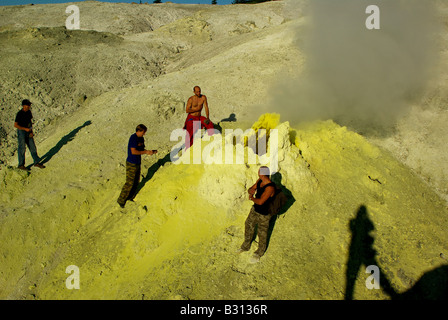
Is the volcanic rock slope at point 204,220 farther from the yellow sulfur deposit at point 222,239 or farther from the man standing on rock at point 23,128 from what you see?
the man standing on rock at point 23,128

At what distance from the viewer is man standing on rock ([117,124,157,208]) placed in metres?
4.56

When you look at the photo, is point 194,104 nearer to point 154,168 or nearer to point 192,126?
point 192,126

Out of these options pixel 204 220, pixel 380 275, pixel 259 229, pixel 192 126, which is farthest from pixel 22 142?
pixel 380 275

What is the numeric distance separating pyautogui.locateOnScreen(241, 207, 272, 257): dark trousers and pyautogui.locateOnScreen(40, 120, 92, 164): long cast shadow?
18.3 ft

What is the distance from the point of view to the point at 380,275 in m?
3.78

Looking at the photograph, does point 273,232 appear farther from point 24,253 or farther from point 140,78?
point 140,78

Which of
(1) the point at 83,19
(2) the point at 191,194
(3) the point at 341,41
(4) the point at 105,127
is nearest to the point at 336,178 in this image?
(2) the point at 191,194

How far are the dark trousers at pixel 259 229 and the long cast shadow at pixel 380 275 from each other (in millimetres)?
1206

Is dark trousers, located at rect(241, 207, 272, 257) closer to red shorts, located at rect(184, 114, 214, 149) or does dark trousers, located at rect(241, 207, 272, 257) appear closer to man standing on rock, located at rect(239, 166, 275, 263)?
man standing on rock, located at rect(239, 166, 275, 263)

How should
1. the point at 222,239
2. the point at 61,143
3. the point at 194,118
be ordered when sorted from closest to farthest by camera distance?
the point at 222,239 → the point at 194,118 → the point at 61,143

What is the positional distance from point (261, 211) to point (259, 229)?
0.29 metres

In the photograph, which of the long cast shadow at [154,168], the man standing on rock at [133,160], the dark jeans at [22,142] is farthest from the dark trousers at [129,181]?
the dark jeans at [22,142]

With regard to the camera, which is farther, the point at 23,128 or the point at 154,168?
the point at 154,168

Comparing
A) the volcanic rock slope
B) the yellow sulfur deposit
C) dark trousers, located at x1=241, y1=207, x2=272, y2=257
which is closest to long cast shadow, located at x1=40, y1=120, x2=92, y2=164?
the volcanic rock slope
